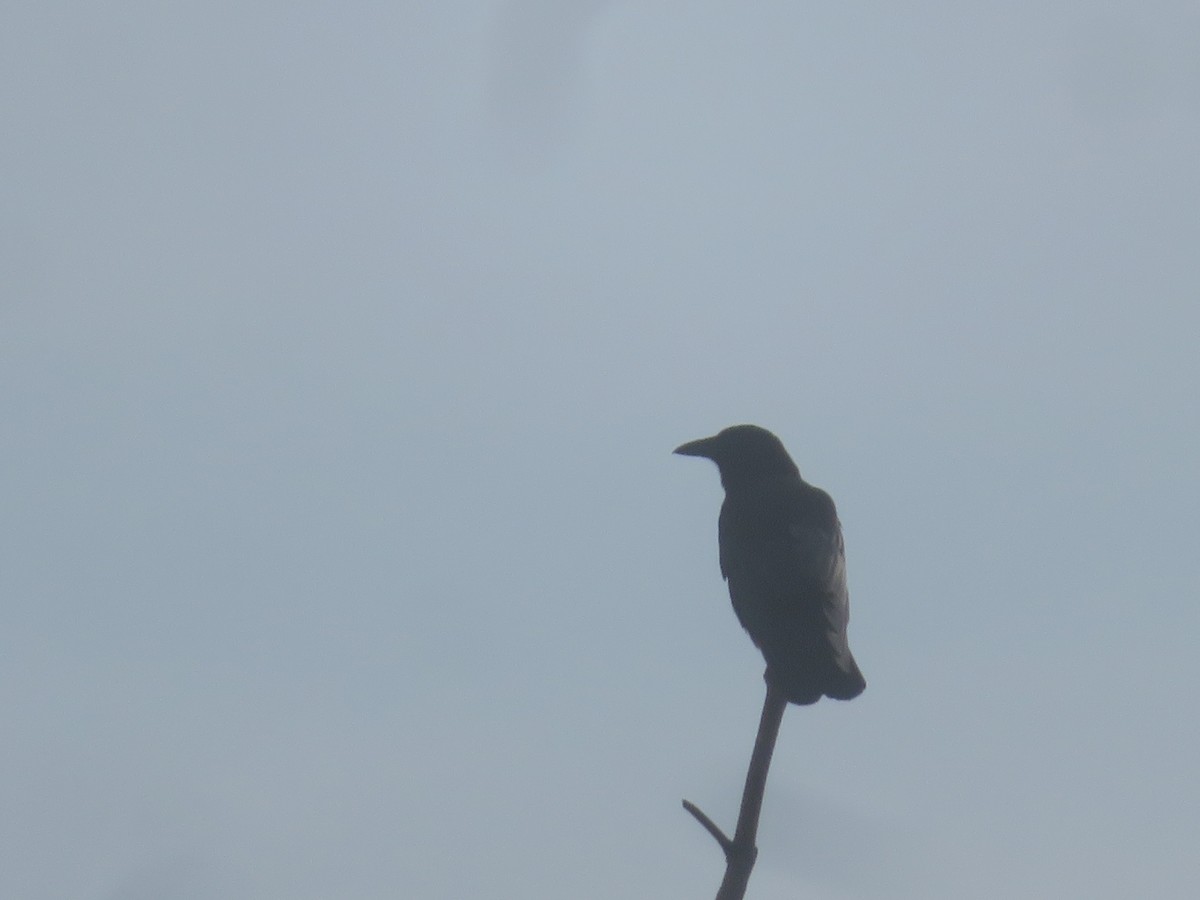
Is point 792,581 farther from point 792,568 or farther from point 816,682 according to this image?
point 816,682

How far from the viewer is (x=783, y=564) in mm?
7082

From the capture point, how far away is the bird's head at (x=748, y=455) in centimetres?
870

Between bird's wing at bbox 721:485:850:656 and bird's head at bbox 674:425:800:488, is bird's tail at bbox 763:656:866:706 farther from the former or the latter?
bird's head at bbox 674:425:800:488

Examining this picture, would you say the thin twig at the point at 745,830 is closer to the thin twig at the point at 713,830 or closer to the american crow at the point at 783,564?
the thin twig at the point at 713,830

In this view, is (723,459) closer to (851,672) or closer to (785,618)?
(785,618)

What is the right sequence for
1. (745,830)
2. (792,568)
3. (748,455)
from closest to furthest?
(745,830) < (792,568) < (748,455)

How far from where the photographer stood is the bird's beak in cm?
893

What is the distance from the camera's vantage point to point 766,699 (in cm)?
537

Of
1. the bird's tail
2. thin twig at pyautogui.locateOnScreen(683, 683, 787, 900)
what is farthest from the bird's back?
thin twig at pyautogui.locateOnScreen(683, 683, 787, 900)

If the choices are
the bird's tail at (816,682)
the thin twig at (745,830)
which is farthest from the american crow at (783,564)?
the thin twig at (745,830)

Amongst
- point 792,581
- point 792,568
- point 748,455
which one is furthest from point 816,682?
point 748,455

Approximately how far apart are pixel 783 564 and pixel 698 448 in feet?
6.56

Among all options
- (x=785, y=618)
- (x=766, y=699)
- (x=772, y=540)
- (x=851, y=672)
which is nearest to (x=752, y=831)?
(x=766, y=699)

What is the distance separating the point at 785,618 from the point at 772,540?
3.44 ft
